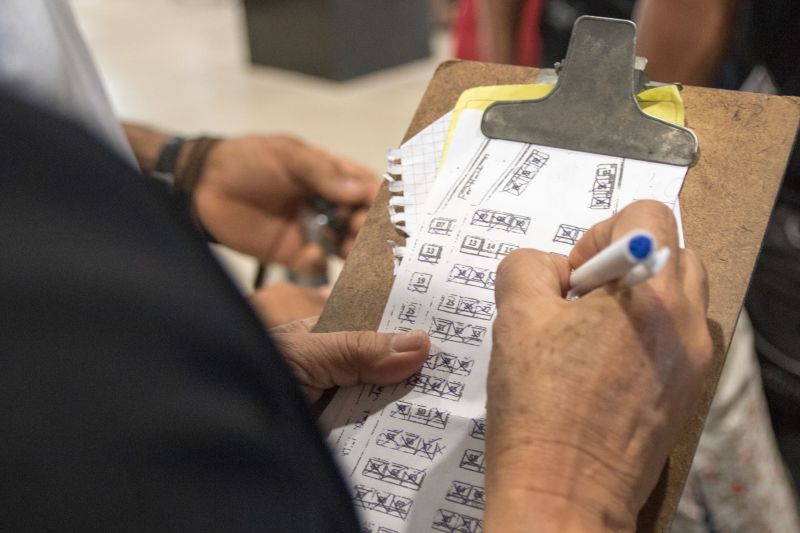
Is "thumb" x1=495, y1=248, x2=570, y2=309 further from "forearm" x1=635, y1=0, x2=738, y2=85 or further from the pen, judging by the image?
"forearm" x1=635, y1=0, x2=738, y2=85

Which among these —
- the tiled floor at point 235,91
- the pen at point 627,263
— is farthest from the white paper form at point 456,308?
the tiled floor at point 235,91

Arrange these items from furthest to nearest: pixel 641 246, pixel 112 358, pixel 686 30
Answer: pixel 686 30, pixel 641 246, pixel 112 358

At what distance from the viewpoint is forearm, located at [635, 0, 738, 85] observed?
90cm

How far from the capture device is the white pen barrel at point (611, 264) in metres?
0.45

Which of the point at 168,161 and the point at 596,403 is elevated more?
the point at 596,403

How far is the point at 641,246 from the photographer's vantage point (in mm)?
446

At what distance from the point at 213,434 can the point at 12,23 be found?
0.57 meters

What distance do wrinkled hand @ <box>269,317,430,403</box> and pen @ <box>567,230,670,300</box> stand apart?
6.4 inches

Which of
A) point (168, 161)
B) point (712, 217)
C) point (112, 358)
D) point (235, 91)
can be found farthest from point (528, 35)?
point (235, 91)

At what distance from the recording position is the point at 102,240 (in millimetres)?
290

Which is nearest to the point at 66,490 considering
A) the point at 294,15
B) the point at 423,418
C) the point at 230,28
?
the point at 423,418

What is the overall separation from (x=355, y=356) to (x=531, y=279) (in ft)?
0.55

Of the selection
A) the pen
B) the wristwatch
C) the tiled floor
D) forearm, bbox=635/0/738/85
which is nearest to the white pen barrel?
the pen

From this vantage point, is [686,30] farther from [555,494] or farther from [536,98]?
[555,494]
